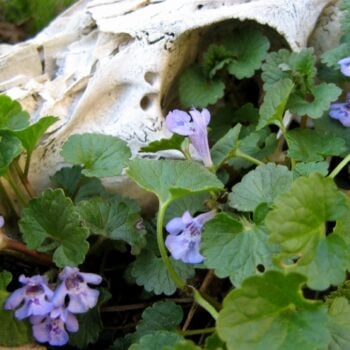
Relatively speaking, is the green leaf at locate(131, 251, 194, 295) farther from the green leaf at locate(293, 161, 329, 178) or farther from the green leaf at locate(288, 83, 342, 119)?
the green leaf at locate(288, 83, 342, 119)

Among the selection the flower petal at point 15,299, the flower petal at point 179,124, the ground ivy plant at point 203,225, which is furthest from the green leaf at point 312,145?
the flower petal at point 15,299

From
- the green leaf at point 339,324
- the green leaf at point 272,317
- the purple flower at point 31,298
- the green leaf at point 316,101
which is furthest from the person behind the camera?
the green leaf at point 316,101

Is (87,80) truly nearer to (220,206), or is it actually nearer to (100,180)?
(100,180)

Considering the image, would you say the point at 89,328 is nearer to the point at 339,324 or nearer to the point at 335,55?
the point at 339,324

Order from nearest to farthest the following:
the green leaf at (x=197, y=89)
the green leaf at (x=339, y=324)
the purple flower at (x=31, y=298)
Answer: the green leaf at (x=339, y=324) → the purple flower at (x=31, y=298) → the green leaf at (x=197, y=89)

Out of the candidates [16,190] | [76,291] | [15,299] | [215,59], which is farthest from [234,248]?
[215,59]

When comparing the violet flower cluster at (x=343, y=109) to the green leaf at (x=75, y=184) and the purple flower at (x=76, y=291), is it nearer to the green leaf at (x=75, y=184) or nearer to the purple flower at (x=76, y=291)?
the green leaf at (x=75, y=184)
